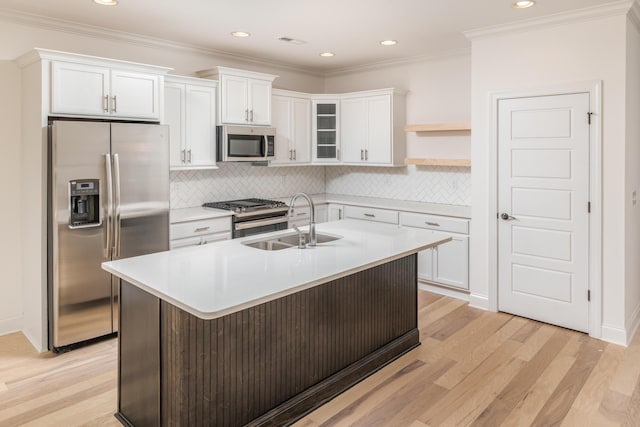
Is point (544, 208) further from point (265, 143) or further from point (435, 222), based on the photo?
point (265, 143)

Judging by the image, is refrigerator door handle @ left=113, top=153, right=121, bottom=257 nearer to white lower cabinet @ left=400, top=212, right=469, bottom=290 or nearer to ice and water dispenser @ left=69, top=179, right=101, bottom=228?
ice and water dispenser @ left=69, top=179, right=101, bottom=228

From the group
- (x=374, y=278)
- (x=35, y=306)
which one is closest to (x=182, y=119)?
(x=35, y=306)

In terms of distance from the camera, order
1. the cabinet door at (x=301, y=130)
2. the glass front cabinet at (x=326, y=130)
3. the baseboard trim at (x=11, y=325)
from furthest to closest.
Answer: the glass front cabinet at (x=326, y=130) < the cabinet door at (x=301, y=130) < the baseboard trim at (x=11, y=325)

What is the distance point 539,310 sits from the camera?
4.05 metres

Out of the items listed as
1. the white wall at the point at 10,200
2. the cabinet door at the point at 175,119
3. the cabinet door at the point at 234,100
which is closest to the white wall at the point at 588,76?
the cabinet door at the point at 234,100

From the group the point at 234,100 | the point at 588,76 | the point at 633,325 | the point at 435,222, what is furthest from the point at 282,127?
the point at 633,325

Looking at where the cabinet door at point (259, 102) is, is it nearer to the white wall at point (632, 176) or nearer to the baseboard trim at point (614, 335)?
the white wall at point (632, 176)

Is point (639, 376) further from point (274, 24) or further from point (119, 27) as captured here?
point (119, 27)

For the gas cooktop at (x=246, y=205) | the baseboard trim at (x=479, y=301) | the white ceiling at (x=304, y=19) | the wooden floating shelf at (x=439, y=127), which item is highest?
the white ceiling at (x=304, y=19)

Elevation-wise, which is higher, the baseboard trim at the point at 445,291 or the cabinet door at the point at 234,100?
the cabinet door at the point at 234,100

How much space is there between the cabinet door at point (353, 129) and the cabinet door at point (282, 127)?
0.69m

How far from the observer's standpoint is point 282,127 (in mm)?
5469

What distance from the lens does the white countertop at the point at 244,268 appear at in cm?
200

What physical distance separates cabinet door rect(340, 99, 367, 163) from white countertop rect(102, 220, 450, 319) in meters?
2.48
